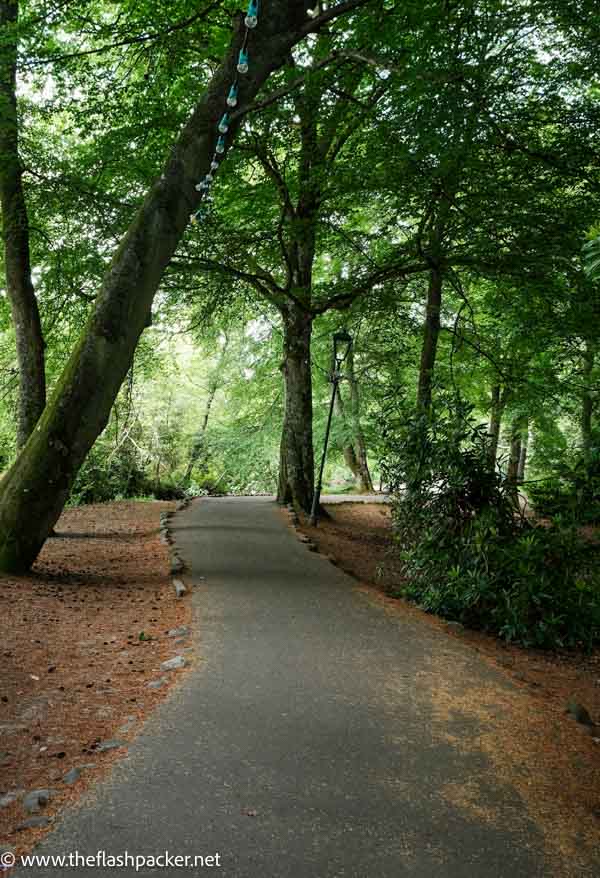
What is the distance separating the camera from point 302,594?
259 inches

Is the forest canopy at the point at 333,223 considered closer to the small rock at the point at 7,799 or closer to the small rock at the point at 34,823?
the small rock at the point at 34,823

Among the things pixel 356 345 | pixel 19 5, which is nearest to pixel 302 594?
pixel 19 5

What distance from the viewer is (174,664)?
4422 millimetres

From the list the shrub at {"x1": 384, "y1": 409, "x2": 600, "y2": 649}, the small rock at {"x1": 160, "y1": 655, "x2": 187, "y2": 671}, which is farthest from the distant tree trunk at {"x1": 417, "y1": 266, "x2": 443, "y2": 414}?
the small rock at {"x1": 160, "y1": 655, "x2": 187, "y2": 671}

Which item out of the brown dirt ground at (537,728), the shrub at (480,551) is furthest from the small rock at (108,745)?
the shrub at (480,551)

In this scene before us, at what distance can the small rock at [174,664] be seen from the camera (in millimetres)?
4369

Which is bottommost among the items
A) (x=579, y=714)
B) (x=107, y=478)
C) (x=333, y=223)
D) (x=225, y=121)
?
(x=579, y=714)

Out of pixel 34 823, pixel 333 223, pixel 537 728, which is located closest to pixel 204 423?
pixel 333 223

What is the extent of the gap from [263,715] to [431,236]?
9.30 metres

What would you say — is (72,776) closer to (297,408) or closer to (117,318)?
(117,318)

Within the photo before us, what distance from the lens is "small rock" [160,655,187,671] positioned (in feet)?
14.3

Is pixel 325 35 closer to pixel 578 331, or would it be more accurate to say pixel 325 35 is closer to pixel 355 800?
pixel 578 331

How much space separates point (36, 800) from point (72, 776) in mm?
227

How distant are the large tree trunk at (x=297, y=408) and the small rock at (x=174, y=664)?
9354 mm
